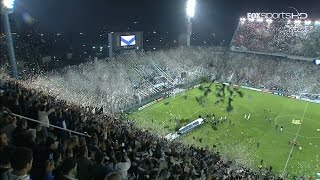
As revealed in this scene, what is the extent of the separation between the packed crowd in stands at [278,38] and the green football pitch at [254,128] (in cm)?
1761

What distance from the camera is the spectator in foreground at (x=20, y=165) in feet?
15.2

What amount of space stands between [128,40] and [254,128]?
25.4 meters

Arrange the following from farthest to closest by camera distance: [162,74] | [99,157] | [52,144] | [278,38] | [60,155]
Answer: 1. [278,38]
2. [162,74]
3. [99,157]
4. [52,144]
5. [60,155]

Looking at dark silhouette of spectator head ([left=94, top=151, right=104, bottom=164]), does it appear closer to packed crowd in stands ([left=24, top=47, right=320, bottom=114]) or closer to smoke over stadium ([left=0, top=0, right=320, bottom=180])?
smoke over stadium ([left=0, top=0, right=320, bottom=180])

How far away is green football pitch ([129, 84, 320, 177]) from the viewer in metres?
26.7

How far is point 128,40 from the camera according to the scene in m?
51.6

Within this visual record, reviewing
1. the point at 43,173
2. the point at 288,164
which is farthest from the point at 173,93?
the point at 43,173

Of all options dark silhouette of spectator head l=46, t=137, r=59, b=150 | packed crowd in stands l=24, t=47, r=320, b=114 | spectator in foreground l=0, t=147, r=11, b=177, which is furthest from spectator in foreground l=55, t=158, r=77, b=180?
packed crowd in stands l=24, t=47, r=320, b=114

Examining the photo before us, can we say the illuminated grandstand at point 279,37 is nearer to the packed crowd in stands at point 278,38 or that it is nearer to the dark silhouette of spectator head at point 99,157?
the packed crowd in stands at point 278,38

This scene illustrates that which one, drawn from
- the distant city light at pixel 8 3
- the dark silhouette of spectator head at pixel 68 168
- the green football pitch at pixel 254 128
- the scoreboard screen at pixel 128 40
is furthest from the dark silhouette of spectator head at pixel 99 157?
the scoreboard screen at pixel 128 40

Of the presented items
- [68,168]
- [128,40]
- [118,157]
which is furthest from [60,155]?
[128,40]

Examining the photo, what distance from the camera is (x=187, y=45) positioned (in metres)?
70.5

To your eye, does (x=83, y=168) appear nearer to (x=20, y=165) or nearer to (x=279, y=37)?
(x=20, y=165)

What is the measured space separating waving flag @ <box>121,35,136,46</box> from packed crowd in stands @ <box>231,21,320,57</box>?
22.5m
